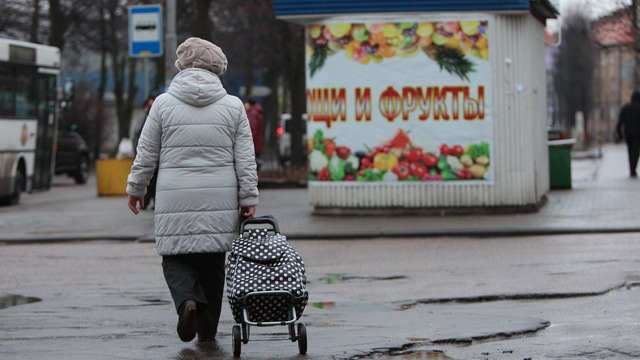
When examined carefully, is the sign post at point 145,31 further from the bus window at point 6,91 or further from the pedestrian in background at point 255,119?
the bus window at point 6,91

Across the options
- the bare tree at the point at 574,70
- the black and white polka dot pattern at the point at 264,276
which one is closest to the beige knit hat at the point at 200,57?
the black and white polka dot pattern at the point at 264,276

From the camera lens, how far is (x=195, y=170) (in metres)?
7.08

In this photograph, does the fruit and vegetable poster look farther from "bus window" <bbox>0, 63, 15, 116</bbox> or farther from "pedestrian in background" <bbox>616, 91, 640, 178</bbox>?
"pedestrian in background" <bbox>616, 91, 640, 178</bbox>

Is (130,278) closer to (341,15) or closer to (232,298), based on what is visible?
(232,298)

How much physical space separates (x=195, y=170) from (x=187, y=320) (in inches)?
35.7

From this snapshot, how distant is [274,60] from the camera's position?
48.9 metres

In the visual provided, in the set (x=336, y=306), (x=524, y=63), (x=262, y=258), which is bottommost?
(x=336, y=306)

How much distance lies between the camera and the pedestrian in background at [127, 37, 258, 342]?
7.04 meters

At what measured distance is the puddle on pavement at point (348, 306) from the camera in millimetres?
8923

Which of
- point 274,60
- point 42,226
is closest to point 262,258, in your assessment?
point 42,226

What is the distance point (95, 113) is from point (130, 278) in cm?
3774

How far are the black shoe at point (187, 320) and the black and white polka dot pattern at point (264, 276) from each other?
23cm

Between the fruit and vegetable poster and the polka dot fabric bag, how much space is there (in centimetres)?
1043

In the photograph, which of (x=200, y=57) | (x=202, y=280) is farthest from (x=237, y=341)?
(x=200, y=57)
